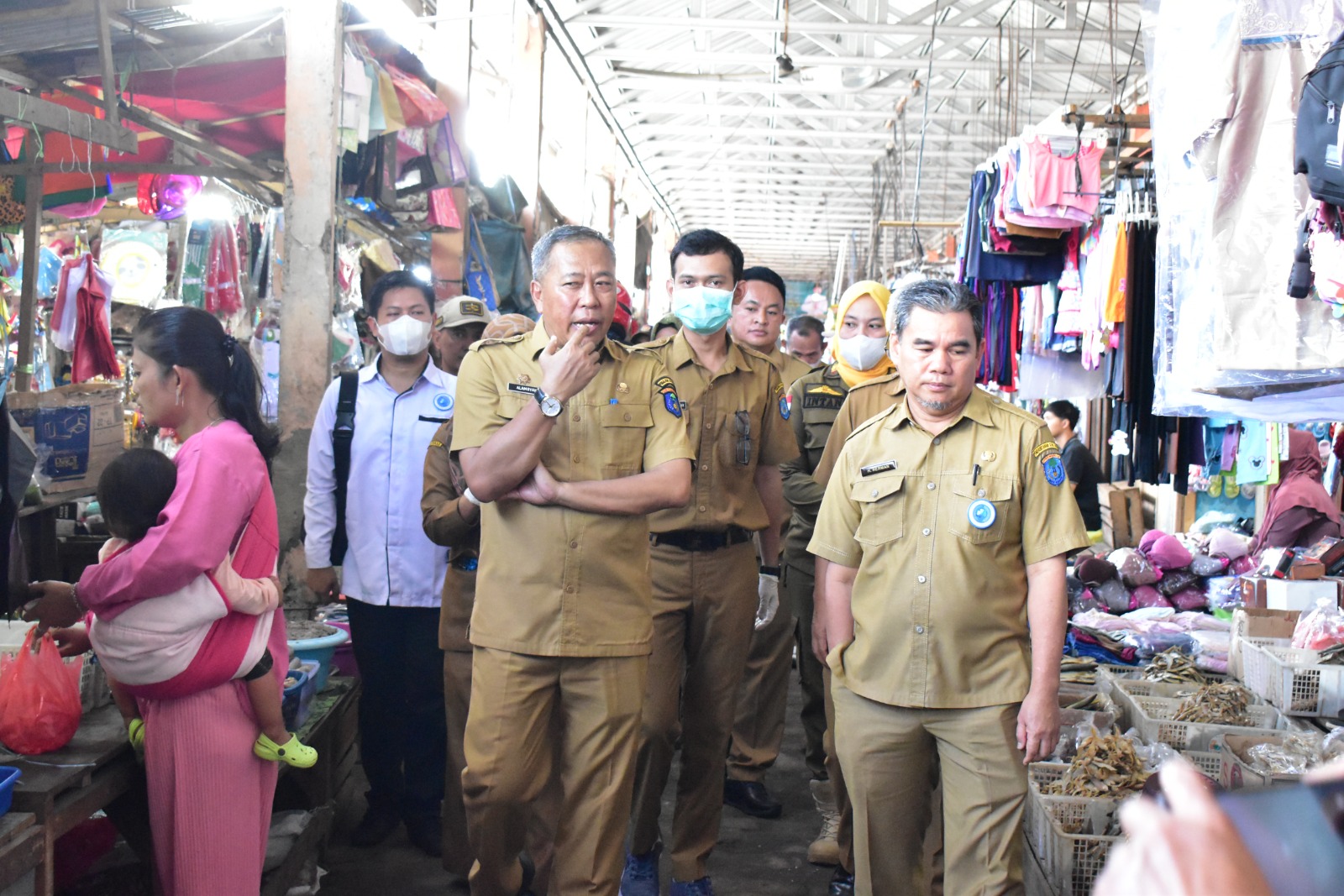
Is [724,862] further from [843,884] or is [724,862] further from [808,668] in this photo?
[808,668]

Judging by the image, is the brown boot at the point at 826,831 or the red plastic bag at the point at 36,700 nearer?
the red plastic bag at the point at 36,700

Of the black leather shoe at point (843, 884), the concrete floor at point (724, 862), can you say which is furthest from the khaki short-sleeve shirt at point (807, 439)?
the black leather shoe at point (843, 884)

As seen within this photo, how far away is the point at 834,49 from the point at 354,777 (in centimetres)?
1189

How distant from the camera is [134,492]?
2.51 metres

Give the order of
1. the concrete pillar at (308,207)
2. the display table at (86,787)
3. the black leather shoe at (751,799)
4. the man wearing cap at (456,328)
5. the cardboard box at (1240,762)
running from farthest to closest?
the concrete pillar at (308,207), the black leather shoe at (751,799), the man wearing cap at (456,328), the cardboard box at (1240,762), the display table at (86,787)

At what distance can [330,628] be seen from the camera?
4.35m

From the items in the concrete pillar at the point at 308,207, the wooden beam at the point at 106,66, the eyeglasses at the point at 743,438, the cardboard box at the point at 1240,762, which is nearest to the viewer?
the cardboard box at the point at 1240,762

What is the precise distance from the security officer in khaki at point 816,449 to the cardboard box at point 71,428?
2789 mm

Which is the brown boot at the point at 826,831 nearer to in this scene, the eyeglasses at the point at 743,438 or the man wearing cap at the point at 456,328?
the eyeglasses at the point at 743,438

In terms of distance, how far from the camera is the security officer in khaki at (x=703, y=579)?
346 cm

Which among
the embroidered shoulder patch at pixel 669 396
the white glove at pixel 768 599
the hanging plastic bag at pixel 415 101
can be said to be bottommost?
the white glove at pixel 768 599

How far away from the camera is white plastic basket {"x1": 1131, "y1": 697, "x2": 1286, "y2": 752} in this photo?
416 cm

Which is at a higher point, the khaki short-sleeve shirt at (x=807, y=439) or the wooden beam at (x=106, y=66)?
the wooden beam at (x=106, y=66)

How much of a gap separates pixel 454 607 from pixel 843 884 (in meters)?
1.58
